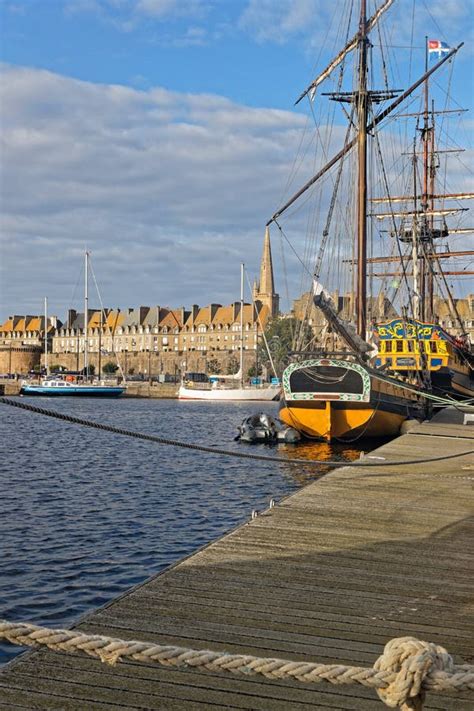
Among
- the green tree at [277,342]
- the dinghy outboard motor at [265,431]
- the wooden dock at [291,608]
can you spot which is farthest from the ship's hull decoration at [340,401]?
the green tree at [277,342]

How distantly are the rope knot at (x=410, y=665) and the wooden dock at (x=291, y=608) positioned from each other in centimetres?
226

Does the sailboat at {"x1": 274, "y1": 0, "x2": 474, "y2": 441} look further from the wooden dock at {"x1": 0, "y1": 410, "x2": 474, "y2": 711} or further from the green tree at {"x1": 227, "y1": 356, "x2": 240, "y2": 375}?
the green tree at {"x1": 227, "y1": 356, "x2": 240, "y2": 375}

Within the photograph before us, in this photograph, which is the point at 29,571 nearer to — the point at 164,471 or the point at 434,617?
the point at 434,617

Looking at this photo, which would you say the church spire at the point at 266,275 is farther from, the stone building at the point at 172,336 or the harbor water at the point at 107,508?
the harbor water at the point at 107,508

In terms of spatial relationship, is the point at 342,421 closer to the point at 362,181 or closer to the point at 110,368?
the point at 362,181

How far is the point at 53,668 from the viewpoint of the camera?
5648 millimetres

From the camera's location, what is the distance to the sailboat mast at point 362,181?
36.0 m

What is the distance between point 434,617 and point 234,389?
85.2 m

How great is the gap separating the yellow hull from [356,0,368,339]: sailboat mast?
4.66 metres

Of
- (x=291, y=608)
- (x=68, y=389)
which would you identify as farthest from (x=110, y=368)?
(x=291, y=608)

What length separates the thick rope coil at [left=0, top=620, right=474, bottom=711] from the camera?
309cm

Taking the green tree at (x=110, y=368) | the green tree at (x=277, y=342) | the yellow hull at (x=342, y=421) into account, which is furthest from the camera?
the green tree at (x=110, y=368)

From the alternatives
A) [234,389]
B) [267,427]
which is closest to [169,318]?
[234,389]

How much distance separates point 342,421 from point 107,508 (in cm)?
1504
